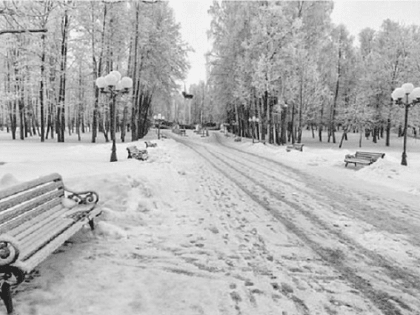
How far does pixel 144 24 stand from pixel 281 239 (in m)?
23.3

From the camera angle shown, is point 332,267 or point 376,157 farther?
point 376,157

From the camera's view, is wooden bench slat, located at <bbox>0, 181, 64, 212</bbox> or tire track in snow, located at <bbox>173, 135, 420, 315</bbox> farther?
wooden bench slat, located at <bbox>0, 181, 64, 212</bbox>

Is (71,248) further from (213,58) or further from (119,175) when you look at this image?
(213,58)

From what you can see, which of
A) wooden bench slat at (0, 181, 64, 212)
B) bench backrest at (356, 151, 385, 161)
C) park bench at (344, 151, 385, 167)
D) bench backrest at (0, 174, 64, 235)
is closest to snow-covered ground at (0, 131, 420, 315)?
bench backrest at (0, 174, 64, 235)

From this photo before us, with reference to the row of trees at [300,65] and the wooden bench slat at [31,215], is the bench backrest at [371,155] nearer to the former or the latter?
the row of trees at [300,65]

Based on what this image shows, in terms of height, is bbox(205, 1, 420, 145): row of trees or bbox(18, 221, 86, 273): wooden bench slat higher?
bbox(205, 1, 420, 145): row of trees

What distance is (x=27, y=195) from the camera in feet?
12.3

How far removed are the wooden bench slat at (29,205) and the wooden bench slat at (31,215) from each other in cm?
4

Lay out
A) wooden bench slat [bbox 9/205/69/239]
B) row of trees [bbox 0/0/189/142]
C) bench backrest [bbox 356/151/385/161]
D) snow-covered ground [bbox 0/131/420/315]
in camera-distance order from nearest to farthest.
A: snow-covered ground [bbox 0/131/420/315] < wooden bench slat [bbox 9/205/69/239] < bench backrest [bbox 356/151/385/161] < row of trees [bbox 0/0/189/142]

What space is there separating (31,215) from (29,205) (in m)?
0.12

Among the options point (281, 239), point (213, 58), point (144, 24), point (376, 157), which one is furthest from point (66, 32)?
point (281, 239)

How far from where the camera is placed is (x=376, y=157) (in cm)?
1330

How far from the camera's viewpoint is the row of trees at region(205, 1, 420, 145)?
23609mm

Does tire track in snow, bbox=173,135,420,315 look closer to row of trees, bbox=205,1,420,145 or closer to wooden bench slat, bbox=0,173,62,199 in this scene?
wooden bench slat, bbox=0,173,62,199
